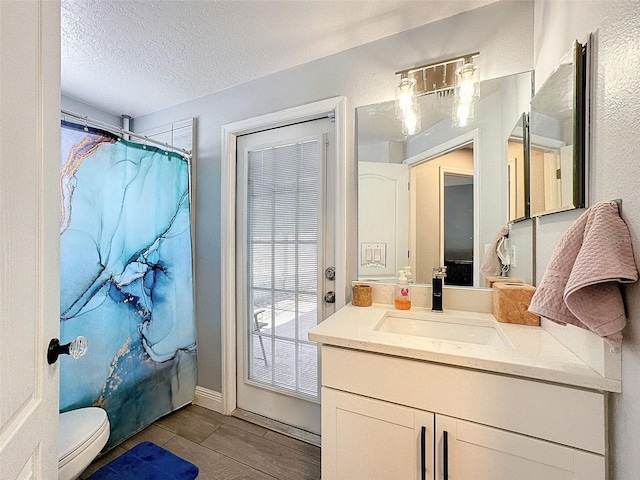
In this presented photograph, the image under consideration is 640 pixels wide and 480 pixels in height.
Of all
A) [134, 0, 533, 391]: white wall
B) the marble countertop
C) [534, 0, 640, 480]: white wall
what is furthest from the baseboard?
[534, 0, 640, 480]: white wall

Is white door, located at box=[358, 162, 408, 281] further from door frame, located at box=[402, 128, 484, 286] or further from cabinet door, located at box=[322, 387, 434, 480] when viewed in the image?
cabinet door, located at box=[322, 387, 434, 480]

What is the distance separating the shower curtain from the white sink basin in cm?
149

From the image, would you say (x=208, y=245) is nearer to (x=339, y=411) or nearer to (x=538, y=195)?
(x=339, y=411)

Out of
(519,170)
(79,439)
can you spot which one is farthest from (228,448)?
(519,170)

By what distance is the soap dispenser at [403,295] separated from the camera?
1425 millimetres

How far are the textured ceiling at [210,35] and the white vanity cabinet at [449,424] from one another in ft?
4.99

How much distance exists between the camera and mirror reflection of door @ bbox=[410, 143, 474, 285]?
1.41m

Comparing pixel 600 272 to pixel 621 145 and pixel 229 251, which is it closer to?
pixel 621 145

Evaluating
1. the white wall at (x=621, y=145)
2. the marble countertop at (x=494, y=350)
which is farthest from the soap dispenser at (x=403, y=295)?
the white wall at (x=621, y=145)

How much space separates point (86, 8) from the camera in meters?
1.32

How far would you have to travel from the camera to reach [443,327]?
1311mm

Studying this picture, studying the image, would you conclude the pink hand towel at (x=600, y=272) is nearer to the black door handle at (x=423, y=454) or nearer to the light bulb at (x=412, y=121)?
the black door handle at (x=423, y=454)

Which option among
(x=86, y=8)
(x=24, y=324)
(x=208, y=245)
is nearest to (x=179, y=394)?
(x=208, y=245)

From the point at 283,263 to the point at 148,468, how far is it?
118cm
